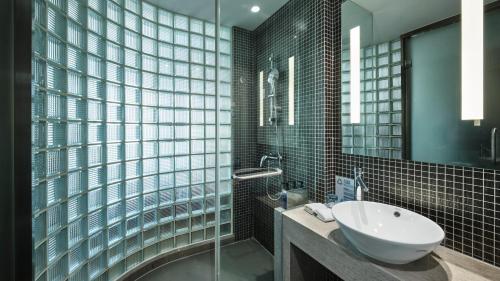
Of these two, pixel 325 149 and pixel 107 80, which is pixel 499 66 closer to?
pixel 325 149

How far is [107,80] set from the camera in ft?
4.61

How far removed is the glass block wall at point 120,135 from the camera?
1.09 meters

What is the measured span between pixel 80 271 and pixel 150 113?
43.4 inches

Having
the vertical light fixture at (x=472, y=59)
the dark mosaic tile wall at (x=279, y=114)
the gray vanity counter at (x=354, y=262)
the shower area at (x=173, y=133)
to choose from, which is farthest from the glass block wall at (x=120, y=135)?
the vertical light fixture at (x=472, y=59)

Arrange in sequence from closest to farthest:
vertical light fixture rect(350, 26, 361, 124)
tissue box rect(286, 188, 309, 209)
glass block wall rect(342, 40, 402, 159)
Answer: glass block wall rect(342, 40, 402, 159)
vertical light fixture rect(350, 26, 361, 124)
tissue box rect(286, 188, 309, 209)

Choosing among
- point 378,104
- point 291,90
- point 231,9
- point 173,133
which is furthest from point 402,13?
point 173,133

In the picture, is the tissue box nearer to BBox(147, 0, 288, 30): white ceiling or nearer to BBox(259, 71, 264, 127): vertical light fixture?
BBox(259, 71, 264, 127): vertical light fixture

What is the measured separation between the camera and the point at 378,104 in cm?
142

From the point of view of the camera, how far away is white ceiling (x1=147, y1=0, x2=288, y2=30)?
1.71 metres

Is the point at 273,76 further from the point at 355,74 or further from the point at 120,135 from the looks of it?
the point at 120,135

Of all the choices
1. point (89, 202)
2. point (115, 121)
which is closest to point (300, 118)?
point (115, 121)

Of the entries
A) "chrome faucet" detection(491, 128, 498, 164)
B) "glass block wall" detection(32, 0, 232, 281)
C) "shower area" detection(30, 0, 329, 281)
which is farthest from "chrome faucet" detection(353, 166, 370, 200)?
"glass block wall" detection(32, 0, 232, 281)

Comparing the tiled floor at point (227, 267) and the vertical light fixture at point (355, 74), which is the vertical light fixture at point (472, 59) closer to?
the vertical light fixture at point (355, 74)

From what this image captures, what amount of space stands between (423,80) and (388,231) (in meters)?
0.87
